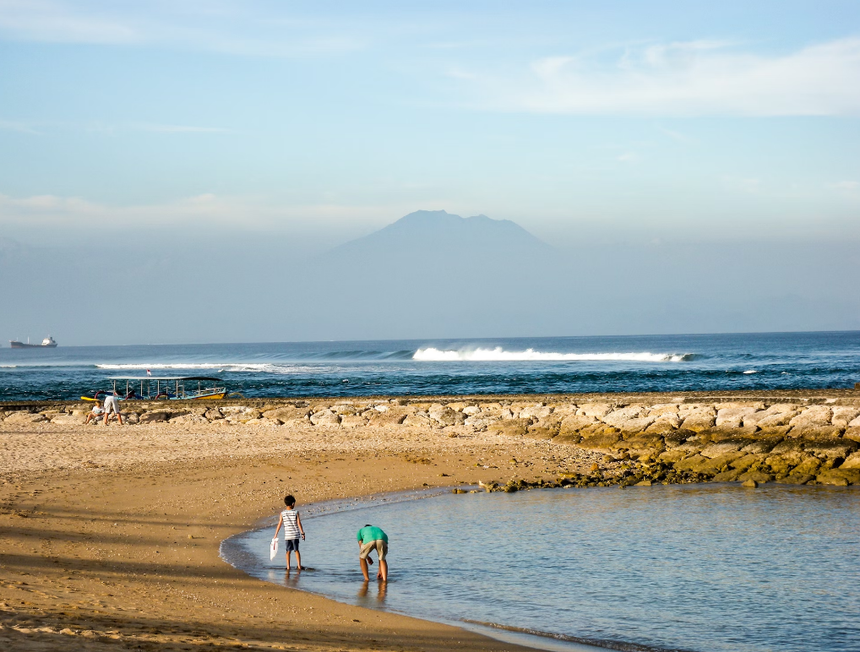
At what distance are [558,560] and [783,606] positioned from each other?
11.2 feet

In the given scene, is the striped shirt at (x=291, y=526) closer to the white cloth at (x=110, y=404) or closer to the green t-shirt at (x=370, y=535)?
the green t-shirt at (x=370, y=535)

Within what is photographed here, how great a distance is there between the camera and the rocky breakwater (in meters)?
20.9

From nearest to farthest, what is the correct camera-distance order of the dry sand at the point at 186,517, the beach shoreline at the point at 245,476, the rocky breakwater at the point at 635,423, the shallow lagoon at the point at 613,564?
the dry sand at the point at 186,517
the beach shoreline at the point at 245,476
the shallow lagoon at the point at 613,564
the rocky breakwater at the point at 635,423

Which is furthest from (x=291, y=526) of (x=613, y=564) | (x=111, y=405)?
(x=111, y=405)

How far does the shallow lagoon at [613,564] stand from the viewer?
389 inches

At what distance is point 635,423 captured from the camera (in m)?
26.5

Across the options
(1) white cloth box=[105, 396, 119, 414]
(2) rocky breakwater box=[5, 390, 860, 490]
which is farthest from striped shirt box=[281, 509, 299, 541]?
(1) white cloth box=[105, 396, 119, 414]

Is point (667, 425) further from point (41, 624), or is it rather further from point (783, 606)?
point (41, 624)

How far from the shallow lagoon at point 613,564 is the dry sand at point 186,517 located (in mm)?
866

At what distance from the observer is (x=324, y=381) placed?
59656 millimetres

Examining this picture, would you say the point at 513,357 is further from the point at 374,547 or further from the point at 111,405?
the point at 374,547

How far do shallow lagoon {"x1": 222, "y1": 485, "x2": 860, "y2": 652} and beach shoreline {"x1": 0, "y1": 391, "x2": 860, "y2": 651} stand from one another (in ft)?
3.75

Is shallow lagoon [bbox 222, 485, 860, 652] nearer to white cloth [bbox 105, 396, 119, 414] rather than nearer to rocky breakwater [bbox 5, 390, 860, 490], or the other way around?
rocky breakwater [bbox 5, 390, 860, 490]

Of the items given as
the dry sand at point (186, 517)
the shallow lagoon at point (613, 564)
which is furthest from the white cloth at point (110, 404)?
the shallow lagoon at point (613, 564)
